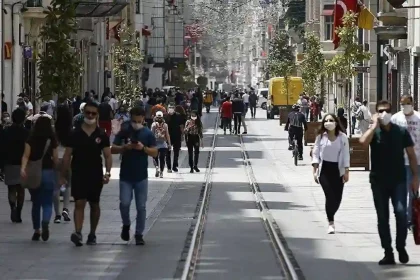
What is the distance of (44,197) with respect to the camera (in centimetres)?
1773

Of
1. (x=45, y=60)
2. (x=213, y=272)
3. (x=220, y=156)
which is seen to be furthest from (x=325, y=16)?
(x=213, y=272)

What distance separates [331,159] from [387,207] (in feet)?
11.4

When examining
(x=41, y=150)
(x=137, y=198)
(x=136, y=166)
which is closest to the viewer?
(x=136, y=166)

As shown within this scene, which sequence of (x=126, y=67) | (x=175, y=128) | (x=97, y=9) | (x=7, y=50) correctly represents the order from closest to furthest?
(x=175, y=128)
(x=7, y=50)
(x=97, y=9)
(x=126, y=67)

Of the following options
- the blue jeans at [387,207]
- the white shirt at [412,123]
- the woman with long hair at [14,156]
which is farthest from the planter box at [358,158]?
the blue jeans at [387,207]

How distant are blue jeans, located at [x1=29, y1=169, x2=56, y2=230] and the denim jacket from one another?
145 inches

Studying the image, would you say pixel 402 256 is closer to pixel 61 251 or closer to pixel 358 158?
pixel 61 251

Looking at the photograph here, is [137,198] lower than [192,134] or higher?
lower

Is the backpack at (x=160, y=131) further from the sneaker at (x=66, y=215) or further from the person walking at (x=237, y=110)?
the person walking at (x=237, y=110)

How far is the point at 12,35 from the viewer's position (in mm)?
47344

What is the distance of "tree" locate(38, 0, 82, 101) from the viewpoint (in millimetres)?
34375

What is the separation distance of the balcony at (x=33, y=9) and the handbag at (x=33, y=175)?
3170 cm

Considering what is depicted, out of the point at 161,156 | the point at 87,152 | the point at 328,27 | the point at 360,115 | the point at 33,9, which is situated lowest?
the point at 161,156

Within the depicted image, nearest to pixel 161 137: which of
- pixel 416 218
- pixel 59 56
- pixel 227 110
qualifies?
pixel 59 56
